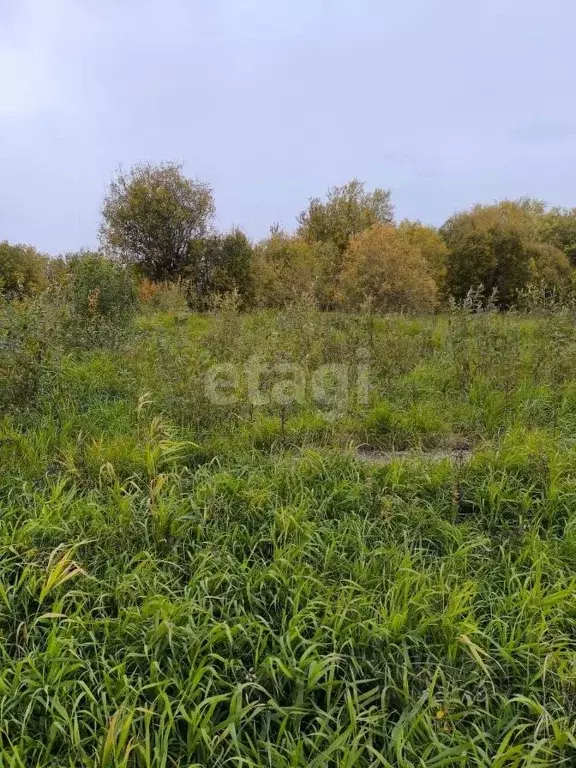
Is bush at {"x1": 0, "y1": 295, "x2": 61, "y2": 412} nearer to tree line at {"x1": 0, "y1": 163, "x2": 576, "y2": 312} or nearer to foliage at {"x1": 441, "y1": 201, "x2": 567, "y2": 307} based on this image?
tree line at {"x1": 0, "y1": 163, "x2": 576, "y2": 312}

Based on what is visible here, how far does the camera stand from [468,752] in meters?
1.55

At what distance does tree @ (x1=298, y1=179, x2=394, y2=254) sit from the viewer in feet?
69.8

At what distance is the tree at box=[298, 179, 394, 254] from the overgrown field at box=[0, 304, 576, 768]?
60.2ft

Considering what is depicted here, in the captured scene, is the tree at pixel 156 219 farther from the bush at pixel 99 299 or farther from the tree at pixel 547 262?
the tree at pixel 547 262

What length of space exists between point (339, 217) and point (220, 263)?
35.7ft

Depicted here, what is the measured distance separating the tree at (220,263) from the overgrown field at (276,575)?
8.74m

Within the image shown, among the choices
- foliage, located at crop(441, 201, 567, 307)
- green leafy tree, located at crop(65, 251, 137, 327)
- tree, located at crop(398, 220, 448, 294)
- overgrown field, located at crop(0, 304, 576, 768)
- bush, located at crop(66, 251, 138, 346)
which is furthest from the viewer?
foliage, located at crop(441, 201, 567, 307)

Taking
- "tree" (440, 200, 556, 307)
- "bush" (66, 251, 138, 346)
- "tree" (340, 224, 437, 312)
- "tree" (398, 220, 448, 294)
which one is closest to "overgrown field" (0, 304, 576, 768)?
"bush" (66, 251, 138, 346)

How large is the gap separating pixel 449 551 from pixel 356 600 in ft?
2.21

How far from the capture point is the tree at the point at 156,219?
12.4 metres

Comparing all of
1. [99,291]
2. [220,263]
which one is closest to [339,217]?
[220,263]

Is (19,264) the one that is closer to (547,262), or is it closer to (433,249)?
(433,249)

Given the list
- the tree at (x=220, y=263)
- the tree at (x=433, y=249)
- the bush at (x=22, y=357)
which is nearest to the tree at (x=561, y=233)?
the tree at (x=433, y=249)

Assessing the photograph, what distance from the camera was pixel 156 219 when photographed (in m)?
Result: 12.5
